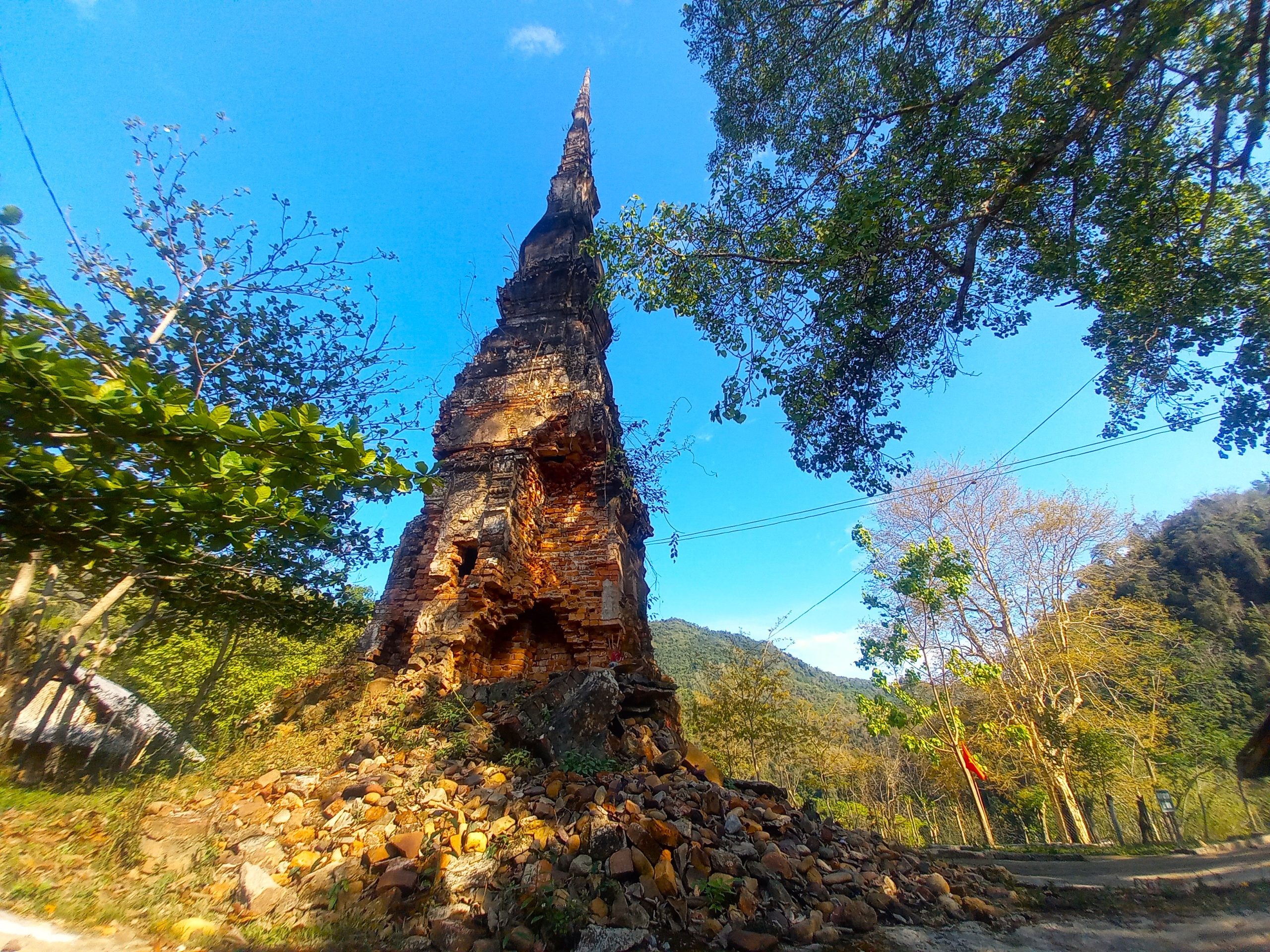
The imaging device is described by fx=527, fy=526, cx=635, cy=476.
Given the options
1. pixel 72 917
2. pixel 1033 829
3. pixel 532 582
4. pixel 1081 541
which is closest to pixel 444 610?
pixel 532 582

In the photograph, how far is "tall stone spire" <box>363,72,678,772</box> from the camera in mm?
6051

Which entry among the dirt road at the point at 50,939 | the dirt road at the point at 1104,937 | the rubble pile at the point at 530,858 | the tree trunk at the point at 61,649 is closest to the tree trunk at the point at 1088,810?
the dirt road at the point at 1104,937

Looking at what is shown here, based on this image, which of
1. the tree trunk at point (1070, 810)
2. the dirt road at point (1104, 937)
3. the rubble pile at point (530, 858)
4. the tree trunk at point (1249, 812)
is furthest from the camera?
the tree trunk at point (1249, 812)

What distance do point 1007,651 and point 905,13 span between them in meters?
16.5

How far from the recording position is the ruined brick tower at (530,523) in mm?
6434

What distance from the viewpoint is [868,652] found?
50.2ft

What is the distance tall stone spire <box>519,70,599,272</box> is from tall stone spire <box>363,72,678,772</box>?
1.41ft

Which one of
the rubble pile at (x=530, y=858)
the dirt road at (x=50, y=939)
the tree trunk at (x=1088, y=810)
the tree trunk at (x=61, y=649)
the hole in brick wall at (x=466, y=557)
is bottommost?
the tree trunk at (x=1088, y=810)

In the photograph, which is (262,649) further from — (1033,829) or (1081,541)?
(1033,829)

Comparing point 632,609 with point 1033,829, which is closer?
point 632,609

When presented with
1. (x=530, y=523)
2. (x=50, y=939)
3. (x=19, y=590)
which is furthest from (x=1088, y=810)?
(x=19, y=590)

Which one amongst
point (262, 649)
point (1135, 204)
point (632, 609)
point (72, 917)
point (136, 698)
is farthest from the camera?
point (262, 649)

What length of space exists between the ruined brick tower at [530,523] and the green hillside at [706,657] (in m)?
25.3

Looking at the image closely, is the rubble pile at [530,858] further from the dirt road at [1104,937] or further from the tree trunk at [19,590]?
the tree trunk at [19,590]
